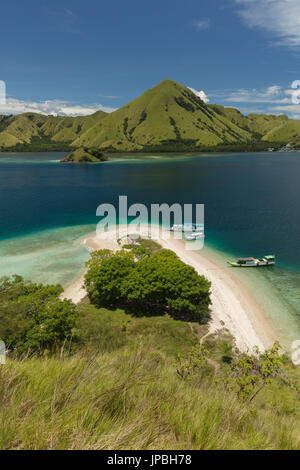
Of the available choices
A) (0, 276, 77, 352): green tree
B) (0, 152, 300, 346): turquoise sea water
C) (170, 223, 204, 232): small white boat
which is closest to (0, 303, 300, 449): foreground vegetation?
(0, 276, 77, 352): green tree

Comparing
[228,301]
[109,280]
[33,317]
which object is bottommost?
[228,301]

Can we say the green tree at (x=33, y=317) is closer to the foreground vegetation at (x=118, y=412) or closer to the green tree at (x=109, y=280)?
the green tree at (x=109, y=280)

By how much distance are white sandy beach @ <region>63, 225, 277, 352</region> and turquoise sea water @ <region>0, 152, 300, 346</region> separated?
2105 mm

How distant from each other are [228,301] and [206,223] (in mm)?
45769

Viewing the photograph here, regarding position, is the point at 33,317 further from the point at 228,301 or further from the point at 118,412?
the point at 228,301

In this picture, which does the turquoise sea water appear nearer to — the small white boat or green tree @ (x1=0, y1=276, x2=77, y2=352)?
the small white boat

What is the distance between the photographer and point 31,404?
5113 millimetres

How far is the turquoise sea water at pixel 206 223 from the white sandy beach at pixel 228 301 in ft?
6.90

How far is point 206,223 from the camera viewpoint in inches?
3182

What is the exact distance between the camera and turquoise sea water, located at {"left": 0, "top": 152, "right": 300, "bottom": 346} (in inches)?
1768

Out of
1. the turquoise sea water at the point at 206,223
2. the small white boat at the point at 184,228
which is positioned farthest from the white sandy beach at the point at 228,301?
the small white boat at the point at 184,228

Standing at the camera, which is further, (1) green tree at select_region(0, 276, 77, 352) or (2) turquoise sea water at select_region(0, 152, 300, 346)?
(2) turquoise sea water at select_region(0, 152, 300, 346)

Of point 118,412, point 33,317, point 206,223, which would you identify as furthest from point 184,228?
point 118,412

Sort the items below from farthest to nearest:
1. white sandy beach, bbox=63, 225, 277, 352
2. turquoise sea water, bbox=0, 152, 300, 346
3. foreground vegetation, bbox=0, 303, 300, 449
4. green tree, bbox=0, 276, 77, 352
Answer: turquoise sea water, bbox=0, 152, 300, 346 → white sandy beach, bbox=63, 225, 277, 352 → green tree, bbox=0, 276, 77, 352 → foreground vegetation, bbox=0, 303, 300, 449
